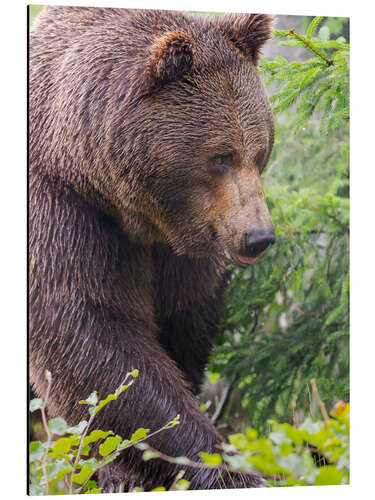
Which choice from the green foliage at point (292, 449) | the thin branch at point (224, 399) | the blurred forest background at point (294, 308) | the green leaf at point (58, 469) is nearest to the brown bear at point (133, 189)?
the green leaf at point (58, 469)

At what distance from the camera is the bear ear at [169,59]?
10.6 feet

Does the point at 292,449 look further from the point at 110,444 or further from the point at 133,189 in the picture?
the point at 133,189

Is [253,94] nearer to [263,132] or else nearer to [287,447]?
[263,132]

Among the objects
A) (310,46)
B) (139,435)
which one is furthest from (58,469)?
(310,46)

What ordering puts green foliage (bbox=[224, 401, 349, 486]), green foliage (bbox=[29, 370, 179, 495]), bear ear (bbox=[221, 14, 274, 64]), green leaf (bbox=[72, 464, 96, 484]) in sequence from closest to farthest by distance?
green foliage (bbox=[224, 401, 349, 486])
green foliage (bbox=[29, 370, 179, 495])
green leaf (bbox=[72, 464, 96, 484])
bear ear (bbox=[221, 14, 274, 64])

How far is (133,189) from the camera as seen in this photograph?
134 inches

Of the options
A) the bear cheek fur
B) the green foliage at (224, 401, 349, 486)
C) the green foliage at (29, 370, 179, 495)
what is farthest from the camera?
the bear cheek fur

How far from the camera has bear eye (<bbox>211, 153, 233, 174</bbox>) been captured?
339 centimetres

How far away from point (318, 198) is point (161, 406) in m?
1.52

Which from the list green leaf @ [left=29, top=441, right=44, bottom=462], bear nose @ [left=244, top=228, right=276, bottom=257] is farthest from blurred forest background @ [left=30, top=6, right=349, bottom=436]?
green leaf @ [left=29, top=441, right=44, bottom=462]

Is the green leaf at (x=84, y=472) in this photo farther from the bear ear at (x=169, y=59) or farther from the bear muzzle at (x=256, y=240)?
the bear ear at (x=169, y=59)

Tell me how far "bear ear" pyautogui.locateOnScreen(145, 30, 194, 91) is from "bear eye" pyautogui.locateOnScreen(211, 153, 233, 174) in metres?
0.40

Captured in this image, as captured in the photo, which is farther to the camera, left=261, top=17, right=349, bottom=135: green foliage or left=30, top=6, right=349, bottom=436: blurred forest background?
left=30, top=6, right=349, bottom=436: blurred forest background

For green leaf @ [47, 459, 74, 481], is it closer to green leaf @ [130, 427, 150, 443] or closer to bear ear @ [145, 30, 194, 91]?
green leaf @ [130, 427, 150, 443]
